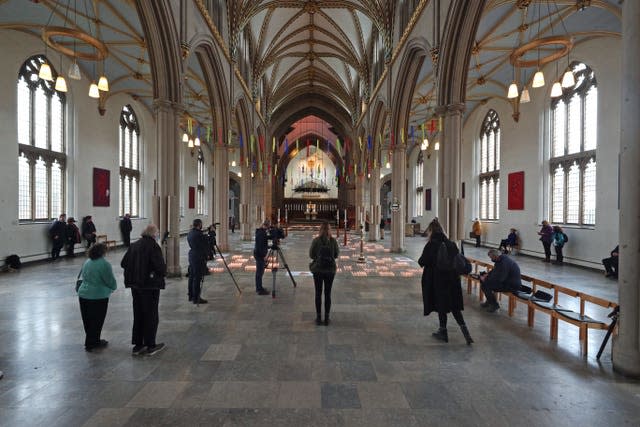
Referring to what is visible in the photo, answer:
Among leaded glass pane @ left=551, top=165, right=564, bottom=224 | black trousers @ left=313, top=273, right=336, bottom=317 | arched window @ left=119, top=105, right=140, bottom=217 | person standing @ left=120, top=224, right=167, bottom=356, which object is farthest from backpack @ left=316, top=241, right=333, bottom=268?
arched window @ left=119, top=105, right=140, bottom=217

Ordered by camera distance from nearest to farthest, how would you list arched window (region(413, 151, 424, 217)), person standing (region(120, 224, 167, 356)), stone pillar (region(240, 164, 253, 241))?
person standing (region(120, 224, 167, 356)), stone pillar (region(240, 164, 253, 241)), arched window (region(413, 151, 424, 217))

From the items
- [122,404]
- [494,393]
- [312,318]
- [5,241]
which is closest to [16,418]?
[122,404]

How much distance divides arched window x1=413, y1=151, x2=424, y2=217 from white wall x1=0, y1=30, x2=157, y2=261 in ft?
61.6

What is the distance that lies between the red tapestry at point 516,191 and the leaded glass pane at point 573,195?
85.0 inches

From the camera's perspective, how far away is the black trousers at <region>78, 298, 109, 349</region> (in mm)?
4355

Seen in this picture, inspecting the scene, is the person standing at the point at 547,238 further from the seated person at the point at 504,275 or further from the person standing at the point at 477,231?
the seated person at the point at 504,275

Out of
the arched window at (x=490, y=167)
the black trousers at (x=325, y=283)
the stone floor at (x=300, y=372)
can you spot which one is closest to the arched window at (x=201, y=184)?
the arched window at (x=490, y=167)

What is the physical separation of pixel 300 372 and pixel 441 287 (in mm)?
2161

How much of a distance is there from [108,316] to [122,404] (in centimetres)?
319

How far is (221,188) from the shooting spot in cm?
1403

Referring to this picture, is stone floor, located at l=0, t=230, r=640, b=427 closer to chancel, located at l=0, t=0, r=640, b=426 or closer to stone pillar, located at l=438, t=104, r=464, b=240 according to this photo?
chancel, located at l=0, t=0, r=640, b=426

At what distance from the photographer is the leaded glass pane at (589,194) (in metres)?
11.6

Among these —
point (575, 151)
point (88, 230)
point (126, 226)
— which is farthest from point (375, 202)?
point (88, 230)

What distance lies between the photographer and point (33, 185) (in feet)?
39.6
